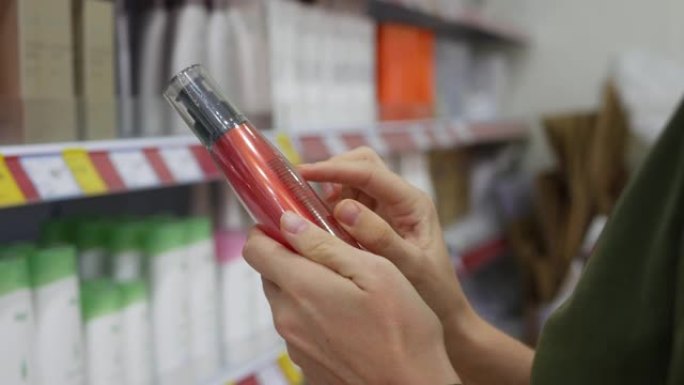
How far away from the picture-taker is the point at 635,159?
2.28 m

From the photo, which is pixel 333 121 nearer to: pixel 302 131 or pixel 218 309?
pixel 302 131

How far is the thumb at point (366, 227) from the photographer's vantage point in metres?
0.64

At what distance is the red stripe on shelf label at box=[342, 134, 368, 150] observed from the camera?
1.39 m

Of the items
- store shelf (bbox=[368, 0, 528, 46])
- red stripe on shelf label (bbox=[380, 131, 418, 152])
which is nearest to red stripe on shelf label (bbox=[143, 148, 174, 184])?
red stripe on shelf label (bbox=[380, 131, 418, 152])

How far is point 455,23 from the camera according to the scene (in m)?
2.39

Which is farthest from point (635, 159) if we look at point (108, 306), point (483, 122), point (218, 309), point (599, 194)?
point (108, 306)

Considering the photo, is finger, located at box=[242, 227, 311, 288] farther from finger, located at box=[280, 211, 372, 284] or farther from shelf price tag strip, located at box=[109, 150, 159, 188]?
shelf price tag strip, located at box=[109, 150, 159, 188]

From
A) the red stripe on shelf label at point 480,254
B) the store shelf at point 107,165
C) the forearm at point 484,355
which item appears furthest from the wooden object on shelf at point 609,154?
the forearm at point 484,355

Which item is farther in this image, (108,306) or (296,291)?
(108,306)

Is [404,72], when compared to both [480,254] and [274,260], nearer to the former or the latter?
[480,254]

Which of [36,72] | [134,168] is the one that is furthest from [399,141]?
[36,72]

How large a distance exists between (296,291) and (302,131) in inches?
27.4

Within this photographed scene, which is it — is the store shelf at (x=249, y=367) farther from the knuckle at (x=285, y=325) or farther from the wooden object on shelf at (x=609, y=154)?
the wooden object on shelf at (x=609, y=154)

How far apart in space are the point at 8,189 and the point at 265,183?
0.26m
